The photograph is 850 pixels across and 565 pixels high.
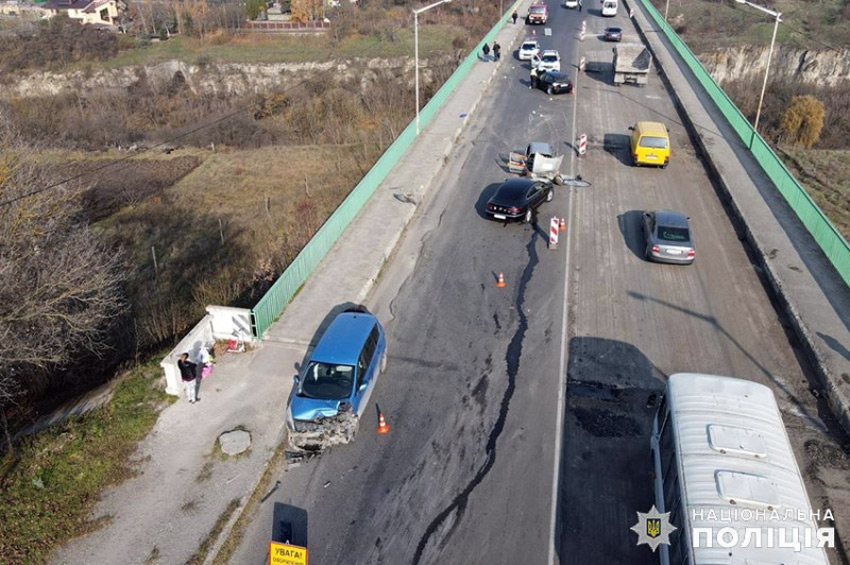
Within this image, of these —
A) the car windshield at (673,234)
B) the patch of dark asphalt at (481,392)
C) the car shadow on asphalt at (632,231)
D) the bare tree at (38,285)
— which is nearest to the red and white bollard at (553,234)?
the car shadow on asphalt at (632,231)

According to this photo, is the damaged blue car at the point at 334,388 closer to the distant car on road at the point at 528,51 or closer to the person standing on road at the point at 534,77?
the person standing on road at the point at 534,77

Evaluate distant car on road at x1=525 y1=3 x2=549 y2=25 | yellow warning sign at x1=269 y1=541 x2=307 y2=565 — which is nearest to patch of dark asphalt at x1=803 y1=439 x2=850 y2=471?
yellow warning sign at x1=269 y1=541 x2=307 y2=565

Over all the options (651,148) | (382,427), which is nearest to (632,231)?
(651,148)

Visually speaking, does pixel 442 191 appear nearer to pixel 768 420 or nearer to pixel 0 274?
pixel 0 274

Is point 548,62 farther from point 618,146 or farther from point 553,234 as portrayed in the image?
point 553,234

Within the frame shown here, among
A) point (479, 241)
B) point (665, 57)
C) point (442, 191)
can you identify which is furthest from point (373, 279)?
point (665, 57)
